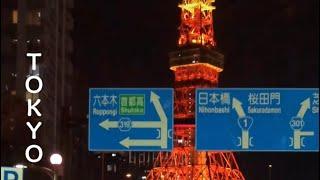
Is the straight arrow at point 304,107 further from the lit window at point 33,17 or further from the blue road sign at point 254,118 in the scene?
the lit window at point 33,17

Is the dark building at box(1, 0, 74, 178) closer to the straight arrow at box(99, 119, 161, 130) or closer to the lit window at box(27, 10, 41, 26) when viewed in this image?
the lit window at box(27, 10, 41, 26)

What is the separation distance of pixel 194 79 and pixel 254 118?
47.1 m

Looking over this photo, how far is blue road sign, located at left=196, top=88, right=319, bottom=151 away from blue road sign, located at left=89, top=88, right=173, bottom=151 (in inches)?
35.5

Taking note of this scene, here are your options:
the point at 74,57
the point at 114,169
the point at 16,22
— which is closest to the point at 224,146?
the point at 16,22

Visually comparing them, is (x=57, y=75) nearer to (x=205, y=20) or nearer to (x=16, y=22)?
(x=16, y=22)

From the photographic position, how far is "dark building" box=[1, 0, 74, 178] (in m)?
43.5

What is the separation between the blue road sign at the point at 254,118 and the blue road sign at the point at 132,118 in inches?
35.5

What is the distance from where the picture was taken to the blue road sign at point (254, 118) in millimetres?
20625

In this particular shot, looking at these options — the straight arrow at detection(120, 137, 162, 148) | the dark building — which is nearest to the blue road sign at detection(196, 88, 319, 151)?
the straight arrow at detection(120, 137, 162, 148)

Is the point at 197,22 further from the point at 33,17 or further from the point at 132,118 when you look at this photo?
the point at 132,118

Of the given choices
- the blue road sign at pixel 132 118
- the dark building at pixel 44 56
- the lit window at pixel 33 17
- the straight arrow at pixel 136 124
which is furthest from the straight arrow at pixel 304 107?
the lit window at pixel 33 17

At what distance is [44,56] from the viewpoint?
142ft

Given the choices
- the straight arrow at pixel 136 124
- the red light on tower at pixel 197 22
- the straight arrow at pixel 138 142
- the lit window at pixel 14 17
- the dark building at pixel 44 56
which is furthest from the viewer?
the red light on tower at pixel 197 22

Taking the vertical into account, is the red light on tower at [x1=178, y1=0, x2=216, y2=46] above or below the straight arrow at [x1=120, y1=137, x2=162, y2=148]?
above
